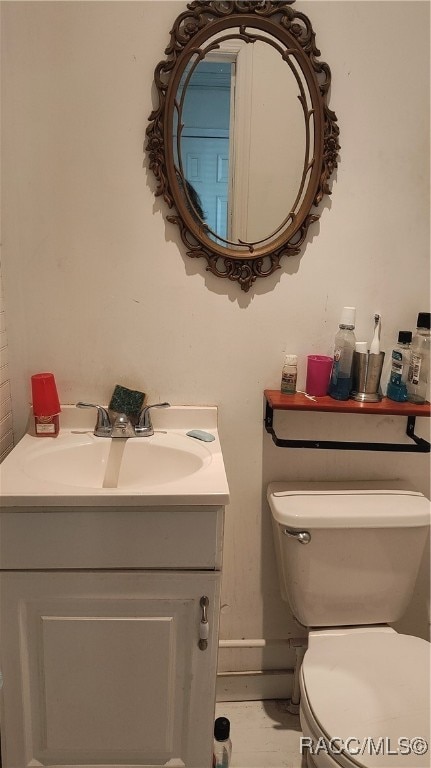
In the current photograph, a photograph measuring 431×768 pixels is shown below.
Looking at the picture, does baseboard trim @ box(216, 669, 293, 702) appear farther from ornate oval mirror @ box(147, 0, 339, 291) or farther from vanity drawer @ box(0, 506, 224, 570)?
ornate oval mirror @ box(147, 0, 339, 291)

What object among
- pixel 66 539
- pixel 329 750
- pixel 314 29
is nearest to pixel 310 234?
pixel 314 29

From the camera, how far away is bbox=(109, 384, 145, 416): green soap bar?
52.2 inches

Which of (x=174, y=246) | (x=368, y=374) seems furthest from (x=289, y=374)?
(x=174, y=246)

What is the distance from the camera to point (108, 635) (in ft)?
3.63

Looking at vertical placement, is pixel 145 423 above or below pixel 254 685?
above

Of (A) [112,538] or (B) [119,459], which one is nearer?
(A) [112,538]

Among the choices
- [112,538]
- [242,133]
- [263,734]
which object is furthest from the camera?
[263,734]

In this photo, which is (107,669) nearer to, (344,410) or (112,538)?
(112,538)

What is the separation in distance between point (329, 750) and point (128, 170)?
1292 mm

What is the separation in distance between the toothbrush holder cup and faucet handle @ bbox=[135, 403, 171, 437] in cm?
49

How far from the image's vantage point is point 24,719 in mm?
1141

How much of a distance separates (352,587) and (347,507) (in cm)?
20

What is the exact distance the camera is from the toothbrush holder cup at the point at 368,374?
1312 millimetres

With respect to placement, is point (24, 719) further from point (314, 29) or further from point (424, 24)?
point (424, 24)
